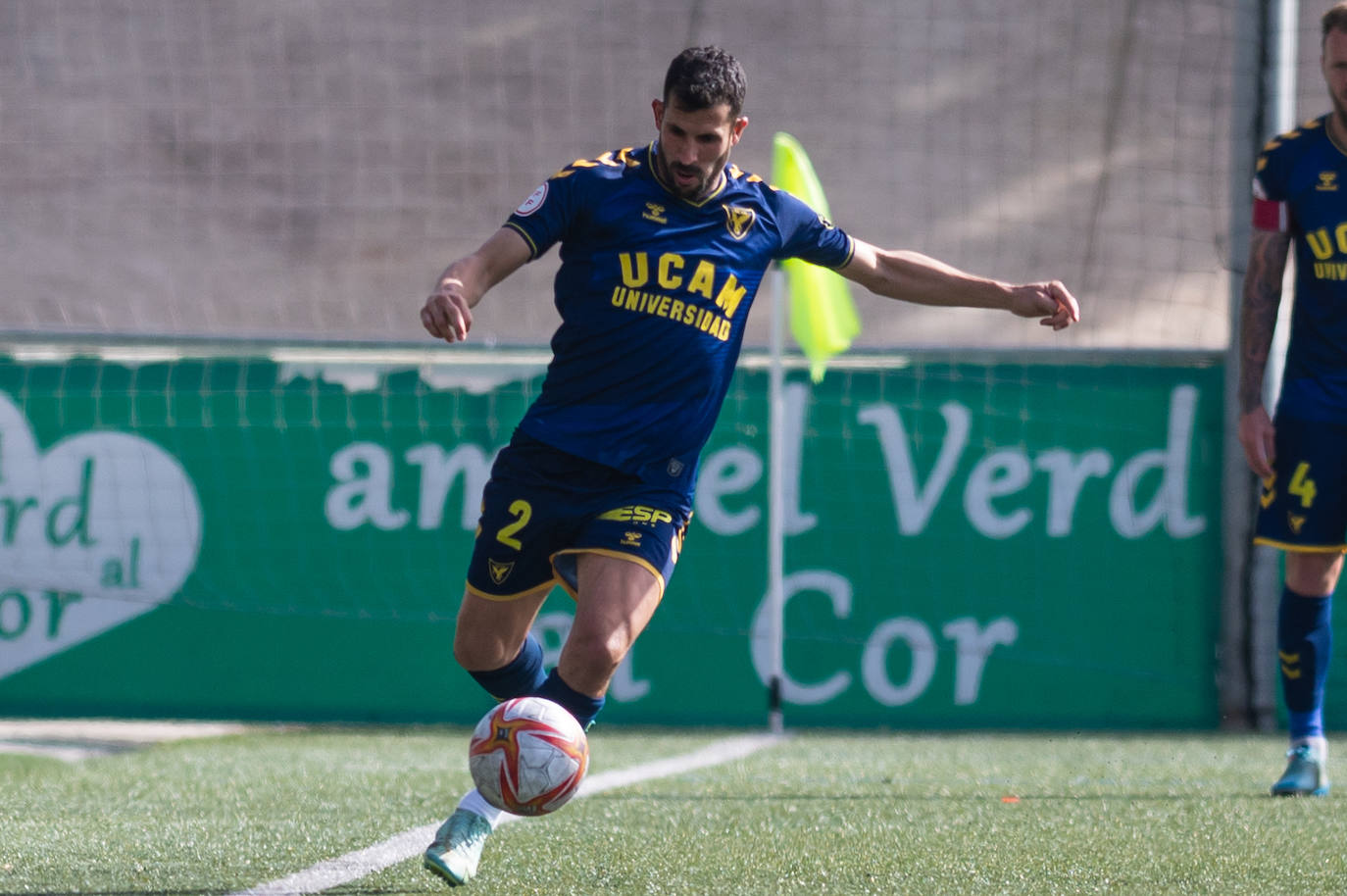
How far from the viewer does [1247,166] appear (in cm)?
807

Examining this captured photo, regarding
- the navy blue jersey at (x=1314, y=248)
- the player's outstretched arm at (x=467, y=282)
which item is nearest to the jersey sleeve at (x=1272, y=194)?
the navy blue jersey at (x=1314, y=248)

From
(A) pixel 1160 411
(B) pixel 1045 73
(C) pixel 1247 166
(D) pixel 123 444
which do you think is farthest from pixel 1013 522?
(B) pixel 1045 73

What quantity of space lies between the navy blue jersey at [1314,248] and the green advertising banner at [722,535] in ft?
8.94

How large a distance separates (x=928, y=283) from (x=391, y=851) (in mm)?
1944

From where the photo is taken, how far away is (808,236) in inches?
165

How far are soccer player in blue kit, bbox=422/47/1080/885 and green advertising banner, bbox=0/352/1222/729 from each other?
374 cm

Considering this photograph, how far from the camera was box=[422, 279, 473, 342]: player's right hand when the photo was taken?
323cm

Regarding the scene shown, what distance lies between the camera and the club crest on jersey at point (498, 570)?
3955mm

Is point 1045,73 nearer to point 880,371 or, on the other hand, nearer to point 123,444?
point 880,371

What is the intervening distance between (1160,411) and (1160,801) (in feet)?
10.6

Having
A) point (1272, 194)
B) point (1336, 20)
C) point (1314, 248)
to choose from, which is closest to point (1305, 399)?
point (1314, 248)

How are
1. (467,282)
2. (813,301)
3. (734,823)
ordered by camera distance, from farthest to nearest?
(813,301) < (734,823) < (467,282)

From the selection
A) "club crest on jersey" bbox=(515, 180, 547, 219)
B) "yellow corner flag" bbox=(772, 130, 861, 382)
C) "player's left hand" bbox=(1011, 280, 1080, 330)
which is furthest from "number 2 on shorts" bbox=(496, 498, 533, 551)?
"yellow corner flag" bbox=(772, 130, 861, 382)

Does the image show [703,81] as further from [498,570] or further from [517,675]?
[517,675]
